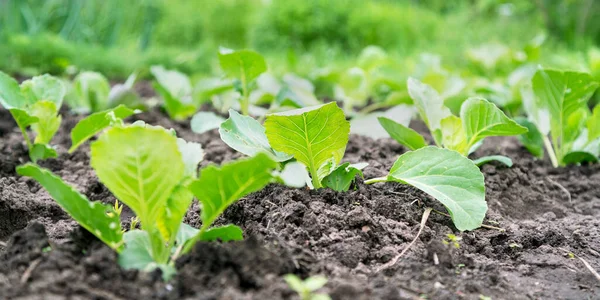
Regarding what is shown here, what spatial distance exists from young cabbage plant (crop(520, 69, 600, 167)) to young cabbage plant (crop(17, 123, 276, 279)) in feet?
4.56

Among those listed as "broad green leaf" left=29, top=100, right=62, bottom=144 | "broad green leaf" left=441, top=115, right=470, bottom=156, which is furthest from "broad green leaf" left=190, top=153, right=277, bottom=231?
"broad green leaf" left=29, top=100, right=62, bottom=144

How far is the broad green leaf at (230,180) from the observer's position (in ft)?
3.75

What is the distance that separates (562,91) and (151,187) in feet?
5.25

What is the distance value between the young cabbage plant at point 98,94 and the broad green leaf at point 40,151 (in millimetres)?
628

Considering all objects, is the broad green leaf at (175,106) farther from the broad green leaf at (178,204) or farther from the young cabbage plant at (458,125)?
the broad green leaf at (178,204)

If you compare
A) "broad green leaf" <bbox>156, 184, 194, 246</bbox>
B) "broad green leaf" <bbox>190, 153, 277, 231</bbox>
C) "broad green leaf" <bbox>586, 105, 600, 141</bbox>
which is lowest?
"broad green leaf" <bbox>586, 105, 600, 141</bbox>

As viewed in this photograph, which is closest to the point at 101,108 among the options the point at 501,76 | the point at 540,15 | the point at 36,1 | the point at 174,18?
the point at 501,76

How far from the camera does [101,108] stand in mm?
2898

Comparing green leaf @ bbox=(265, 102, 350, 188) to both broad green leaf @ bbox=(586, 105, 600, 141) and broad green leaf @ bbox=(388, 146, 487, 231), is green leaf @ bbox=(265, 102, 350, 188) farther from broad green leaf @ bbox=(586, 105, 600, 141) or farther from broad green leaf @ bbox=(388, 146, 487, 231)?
broad green leaf @ bbox=(586, 105, 600, 141)

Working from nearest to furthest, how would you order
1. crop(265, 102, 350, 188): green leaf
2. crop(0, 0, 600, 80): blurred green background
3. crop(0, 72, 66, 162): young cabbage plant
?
crop(265, 102, 350, 188): green leaf
crop(0, 72, 66, 162): young cabbage plant
crop(0, 0, 600, 80): blurred green background

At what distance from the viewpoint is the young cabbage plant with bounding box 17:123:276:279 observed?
44.6 inches

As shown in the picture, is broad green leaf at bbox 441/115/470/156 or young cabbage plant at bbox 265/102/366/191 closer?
young cabbage plant at bbox 265/102/366/191

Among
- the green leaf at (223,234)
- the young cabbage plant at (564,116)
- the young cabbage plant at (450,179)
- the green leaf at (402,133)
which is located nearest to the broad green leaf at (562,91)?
the young cabbage plant at (564,116)

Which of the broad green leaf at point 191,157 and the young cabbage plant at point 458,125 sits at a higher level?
the broad green leaf at point 191,157
